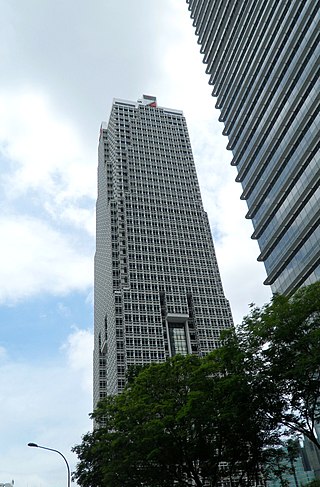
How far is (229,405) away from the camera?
27.5 metres

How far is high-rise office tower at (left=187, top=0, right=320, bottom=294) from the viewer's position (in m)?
71.2

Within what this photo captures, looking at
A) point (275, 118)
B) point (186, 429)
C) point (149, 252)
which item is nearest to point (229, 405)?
point (186, 429)

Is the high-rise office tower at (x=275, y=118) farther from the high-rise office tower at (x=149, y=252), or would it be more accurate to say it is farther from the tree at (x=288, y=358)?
Answer: the tree at (x=288, y=358)

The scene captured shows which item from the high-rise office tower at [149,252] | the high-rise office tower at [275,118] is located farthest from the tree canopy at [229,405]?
the high-rise office tower at [149,252]

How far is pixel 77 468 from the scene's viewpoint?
148 feet

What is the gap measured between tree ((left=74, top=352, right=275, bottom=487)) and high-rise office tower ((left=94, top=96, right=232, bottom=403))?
7739 cm

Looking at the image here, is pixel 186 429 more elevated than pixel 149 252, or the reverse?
pixel 149 252

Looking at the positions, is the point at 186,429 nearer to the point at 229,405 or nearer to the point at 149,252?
the point at 229,405

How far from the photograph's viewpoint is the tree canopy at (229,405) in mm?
26172

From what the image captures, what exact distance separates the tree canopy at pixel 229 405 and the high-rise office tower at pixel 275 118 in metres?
41.6

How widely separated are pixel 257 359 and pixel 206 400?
171 inches

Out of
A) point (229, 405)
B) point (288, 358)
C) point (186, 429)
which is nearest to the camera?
point (288, 358)

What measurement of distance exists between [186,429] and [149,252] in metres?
101

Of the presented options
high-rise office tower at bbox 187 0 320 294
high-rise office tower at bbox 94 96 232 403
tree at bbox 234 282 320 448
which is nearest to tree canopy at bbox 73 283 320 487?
tree at bbox 234 282 320 448
